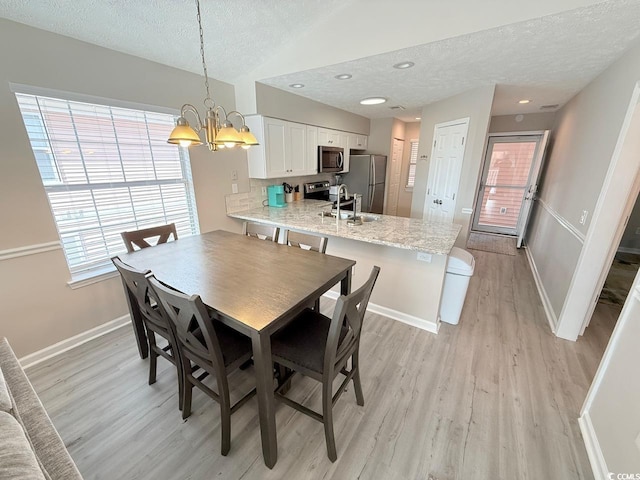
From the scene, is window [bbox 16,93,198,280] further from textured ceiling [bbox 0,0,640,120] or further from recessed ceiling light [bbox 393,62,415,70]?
recessed ceiling light [bbox 393,62,415,70]

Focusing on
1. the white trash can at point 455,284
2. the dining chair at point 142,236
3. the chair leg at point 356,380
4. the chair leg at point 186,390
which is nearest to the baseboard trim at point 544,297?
the white trash can at point 455,284

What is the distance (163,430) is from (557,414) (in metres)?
2.44

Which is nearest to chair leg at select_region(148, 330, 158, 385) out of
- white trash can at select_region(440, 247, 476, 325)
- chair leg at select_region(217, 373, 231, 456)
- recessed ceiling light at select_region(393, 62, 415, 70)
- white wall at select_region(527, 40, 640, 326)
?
chair leg at select_region(217, 373, 231, 456)

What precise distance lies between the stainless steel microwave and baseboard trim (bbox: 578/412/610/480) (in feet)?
12.5

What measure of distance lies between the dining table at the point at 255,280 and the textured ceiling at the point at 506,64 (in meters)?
1.84

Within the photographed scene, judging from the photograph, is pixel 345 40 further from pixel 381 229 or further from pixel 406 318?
pixel 406 318

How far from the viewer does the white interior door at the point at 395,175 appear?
539cm

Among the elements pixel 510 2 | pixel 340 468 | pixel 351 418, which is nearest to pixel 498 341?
pixel 351 418

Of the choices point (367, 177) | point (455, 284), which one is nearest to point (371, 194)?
point (367, 177)

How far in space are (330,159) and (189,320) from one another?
11.8 feet

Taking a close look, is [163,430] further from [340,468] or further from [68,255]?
[68,255]

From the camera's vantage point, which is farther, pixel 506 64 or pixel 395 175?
pixel 395 175

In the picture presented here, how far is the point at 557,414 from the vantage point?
1.59 meters

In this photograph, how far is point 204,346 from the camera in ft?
4.34
